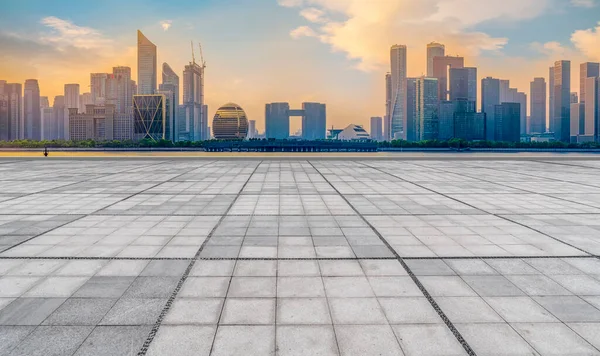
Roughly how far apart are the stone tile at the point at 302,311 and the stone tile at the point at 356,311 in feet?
0.57

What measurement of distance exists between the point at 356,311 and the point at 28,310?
6.26 meters

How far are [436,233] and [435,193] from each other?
34.1 ft

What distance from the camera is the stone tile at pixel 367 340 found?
630 centimetres

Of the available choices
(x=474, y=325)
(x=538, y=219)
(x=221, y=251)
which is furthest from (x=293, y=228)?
(x=538, y=219)

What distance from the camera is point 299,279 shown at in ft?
30.7

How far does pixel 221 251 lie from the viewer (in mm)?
11578

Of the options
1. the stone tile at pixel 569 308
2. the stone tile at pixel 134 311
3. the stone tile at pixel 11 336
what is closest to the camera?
the stone tile at pixel 11 336

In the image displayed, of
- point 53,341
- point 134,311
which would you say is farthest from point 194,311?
point 53,341

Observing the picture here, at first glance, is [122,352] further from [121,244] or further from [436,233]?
[436,233]

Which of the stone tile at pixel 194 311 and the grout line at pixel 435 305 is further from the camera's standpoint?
the stone tile at pixel 194 311

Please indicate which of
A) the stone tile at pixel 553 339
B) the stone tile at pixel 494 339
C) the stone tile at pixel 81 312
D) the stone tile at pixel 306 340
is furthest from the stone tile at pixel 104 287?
the stone tile at pixel 553 339

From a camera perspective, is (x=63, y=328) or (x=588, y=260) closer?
(x=63, y=328)

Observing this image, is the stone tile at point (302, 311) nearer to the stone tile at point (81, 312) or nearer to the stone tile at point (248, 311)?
the stone tile at point (248, 311)

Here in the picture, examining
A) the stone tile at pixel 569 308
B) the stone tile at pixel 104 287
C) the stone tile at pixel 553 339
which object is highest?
the stone tile at pixel 104 287
